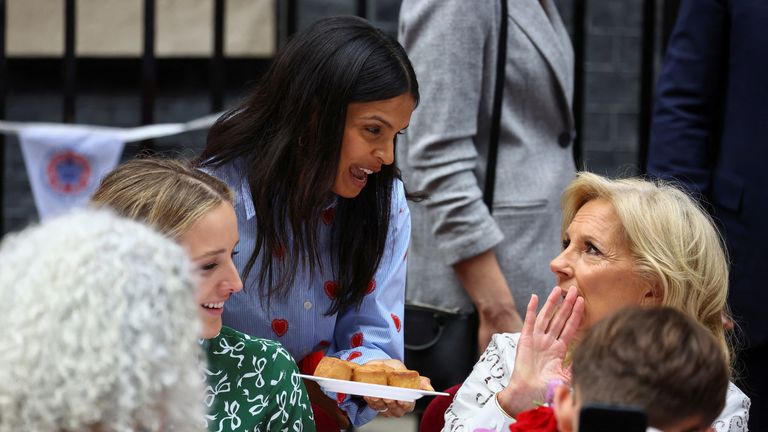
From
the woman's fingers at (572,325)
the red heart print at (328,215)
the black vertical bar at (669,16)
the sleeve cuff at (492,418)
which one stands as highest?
the black vertical bar at (669,16)

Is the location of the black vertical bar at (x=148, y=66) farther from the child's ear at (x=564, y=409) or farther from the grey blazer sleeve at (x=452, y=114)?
the child's ear at (x=564, y=409)

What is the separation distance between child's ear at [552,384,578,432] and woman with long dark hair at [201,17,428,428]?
0.93 metres

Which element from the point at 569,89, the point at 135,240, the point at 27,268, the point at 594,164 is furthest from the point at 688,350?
the point at 594,164

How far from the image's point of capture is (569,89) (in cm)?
348

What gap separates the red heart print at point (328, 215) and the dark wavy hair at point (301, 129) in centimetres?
3

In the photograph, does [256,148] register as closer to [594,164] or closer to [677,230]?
[677,230]

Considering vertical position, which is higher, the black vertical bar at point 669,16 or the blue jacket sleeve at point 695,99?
the black vertical bar at point 669,16

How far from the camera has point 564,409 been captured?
179cm

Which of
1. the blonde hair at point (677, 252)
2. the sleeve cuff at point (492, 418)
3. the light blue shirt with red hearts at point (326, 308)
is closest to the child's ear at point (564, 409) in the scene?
the sleeve cuff at point (492, 418)

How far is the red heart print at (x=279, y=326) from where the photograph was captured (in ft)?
9.25

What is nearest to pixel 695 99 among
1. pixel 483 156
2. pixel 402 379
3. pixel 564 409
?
pixel 483 156

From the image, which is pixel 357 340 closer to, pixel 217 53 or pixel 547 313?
pixel 547 313

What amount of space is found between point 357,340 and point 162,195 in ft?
2.29

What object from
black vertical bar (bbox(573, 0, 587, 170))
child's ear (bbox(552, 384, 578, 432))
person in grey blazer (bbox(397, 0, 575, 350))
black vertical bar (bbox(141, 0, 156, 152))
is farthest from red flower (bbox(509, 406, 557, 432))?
black vertical bar (bbox(141, 0, 156, 152))
